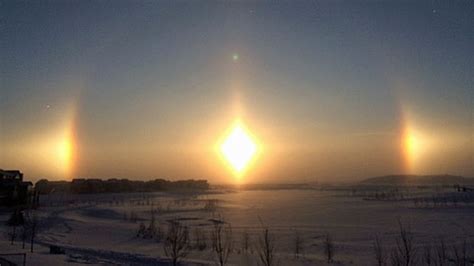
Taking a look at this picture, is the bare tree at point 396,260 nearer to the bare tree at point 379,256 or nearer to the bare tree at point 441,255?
the bare tree at point 379,256

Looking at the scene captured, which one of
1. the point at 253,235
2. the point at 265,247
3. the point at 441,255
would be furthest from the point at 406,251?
the point at 253,235

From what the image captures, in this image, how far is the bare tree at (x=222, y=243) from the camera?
17.6m

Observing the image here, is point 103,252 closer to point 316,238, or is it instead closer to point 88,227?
point 316,238

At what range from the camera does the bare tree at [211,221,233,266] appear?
17586 millimetres

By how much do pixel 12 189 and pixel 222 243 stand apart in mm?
30284

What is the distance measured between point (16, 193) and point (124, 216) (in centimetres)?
1346

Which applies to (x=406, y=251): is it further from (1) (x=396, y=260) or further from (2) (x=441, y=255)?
(2) (x=441, y=255)

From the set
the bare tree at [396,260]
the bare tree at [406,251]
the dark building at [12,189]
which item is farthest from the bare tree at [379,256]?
the dark building at [12,189]

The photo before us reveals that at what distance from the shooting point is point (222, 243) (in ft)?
74.4

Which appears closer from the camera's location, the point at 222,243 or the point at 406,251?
the point at 406,251

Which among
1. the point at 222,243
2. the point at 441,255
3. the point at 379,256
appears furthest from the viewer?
the point at 222,243

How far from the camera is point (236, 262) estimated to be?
57.9 feet

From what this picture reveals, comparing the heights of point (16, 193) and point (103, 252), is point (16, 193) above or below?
above

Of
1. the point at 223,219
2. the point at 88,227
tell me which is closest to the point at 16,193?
the point at 88,227
